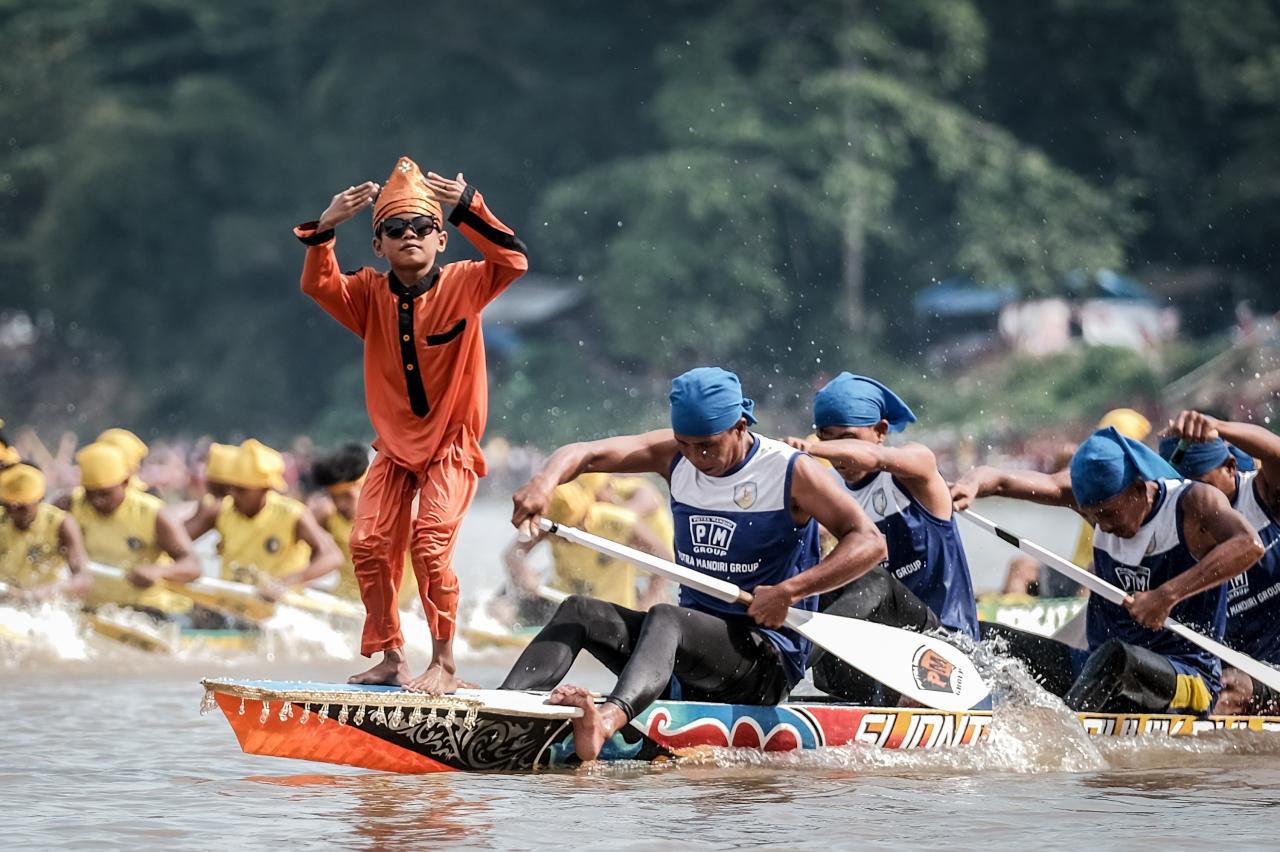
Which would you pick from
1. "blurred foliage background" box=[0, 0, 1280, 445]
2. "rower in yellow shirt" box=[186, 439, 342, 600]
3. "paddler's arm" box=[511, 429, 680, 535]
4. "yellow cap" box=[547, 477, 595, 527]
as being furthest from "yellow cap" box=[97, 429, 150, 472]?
"blurred foliage background" box=[0, 0, 1280, 445]

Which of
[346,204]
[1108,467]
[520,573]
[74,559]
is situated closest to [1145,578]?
[1108,467]

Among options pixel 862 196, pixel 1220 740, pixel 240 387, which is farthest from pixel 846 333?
pixel 1220 740

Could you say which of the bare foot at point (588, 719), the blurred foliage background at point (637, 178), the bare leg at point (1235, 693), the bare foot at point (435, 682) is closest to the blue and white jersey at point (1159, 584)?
→ the bare leg at point (1235, 693)

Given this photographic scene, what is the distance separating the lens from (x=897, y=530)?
26.7 feet

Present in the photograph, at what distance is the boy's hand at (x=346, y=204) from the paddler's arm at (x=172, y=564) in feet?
19.2

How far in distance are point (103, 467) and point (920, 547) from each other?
20.4ft

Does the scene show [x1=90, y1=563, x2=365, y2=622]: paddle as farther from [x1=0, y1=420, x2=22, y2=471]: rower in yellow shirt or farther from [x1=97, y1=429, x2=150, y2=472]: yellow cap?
[x1=0, y1=420, x2=22, y2=471]: rower in yellow shirt

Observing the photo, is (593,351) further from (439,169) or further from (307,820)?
(307,820)

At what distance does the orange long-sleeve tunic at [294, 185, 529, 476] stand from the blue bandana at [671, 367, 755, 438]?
73cm

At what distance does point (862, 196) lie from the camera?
36.0m

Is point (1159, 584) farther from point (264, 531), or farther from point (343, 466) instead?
point (264, 531)

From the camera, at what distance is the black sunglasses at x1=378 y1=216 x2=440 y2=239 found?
23.8 feet

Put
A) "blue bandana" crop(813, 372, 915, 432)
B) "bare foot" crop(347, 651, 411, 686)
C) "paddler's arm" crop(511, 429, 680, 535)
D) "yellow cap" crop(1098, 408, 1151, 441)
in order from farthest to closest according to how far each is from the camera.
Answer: "yellow cap" crop(1098, 408, 1151, 441), "blue bandana" crop(813, 372, 915, 432), "bare foot" crop(347, 651, 411, 686), "paddler's arm" crop(511, 429, 680, 535)

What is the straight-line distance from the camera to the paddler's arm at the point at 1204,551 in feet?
26.1
